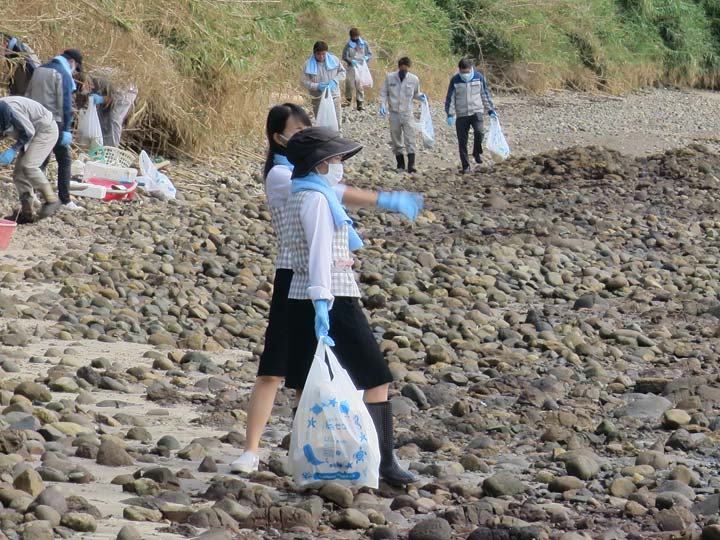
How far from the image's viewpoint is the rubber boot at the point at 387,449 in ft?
15.5

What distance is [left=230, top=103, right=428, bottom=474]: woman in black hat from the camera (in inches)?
190

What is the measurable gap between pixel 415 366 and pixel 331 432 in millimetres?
2804

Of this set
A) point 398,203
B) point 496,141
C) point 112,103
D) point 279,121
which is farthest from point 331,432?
point 496,141

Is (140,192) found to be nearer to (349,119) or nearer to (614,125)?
(349,119)

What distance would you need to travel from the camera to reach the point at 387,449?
4773 mm

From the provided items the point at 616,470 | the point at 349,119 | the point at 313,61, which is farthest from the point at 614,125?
the point at 616,470

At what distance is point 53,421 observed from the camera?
5.37 m

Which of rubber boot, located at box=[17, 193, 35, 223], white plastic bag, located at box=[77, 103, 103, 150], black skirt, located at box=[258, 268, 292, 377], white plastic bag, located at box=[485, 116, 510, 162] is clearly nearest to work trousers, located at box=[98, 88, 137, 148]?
white plastic bag, located at box=[77, 103, 103, 150]

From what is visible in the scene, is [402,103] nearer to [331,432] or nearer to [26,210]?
[26,210]

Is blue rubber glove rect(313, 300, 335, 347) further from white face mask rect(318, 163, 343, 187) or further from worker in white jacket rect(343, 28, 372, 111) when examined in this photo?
worker in white jacket rect(343, 28, 372, 111)

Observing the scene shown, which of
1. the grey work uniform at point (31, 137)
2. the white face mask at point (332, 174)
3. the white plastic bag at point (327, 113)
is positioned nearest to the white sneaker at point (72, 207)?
the grey work uniform at point (31, 137)

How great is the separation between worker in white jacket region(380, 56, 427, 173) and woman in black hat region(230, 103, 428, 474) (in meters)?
11.3

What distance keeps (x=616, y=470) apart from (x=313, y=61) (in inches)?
492

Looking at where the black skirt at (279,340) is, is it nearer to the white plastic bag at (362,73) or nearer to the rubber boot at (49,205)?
the rubber boot at (49,205)
